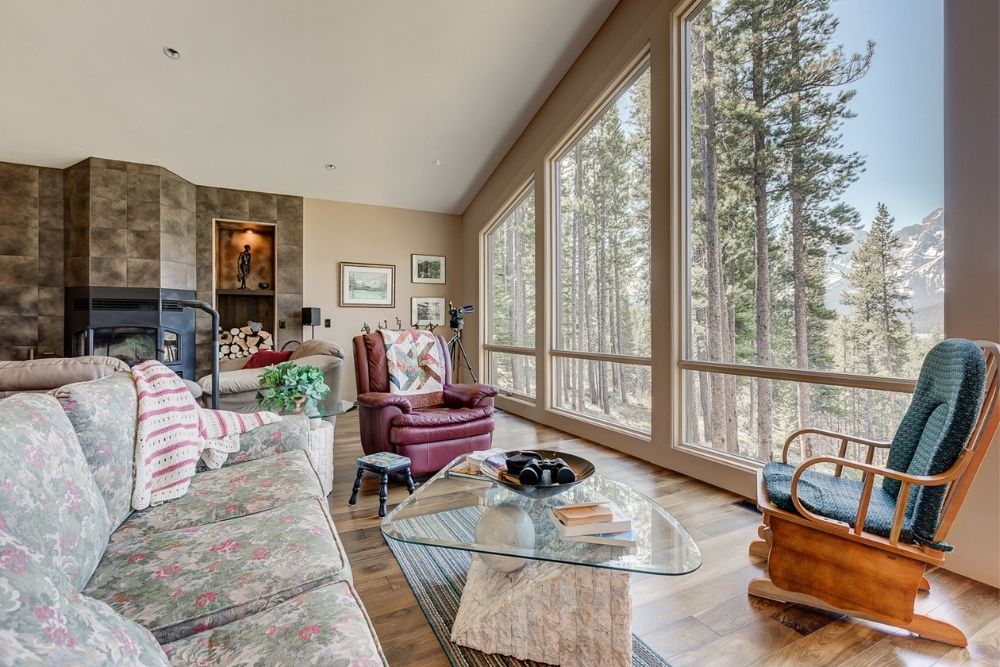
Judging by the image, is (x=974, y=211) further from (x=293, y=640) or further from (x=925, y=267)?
(x=293, y=640)

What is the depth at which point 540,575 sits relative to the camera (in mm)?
1393

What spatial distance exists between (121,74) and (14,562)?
189 inches

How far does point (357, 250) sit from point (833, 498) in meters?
6.02

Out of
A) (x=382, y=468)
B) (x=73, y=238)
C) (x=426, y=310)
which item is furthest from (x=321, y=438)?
(x=73, y=238)

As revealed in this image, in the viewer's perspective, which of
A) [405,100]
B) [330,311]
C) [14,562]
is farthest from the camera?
[330,311]

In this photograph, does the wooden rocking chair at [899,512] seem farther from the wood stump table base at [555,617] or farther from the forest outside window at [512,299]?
the forest outside window at [512,299]

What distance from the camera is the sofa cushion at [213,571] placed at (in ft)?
3.33

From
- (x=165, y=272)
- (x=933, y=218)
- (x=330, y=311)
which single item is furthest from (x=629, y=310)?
(x=165, y=272)

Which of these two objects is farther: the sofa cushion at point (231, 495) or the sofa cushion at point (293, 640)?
the sofa cushion at point (231, 495)

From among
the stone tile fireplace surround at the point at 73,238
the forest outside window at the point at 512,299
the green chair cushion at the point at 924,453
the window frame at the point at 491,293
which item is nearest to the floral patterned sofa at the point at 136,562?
the green chair cushion at the point at 924,453

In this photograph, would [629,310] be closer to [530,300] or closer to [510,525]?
[530,300]

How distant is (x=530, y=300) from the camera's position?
17.1 ft

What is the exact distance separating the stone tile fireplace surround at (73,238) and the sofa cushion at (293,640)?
5.51 m

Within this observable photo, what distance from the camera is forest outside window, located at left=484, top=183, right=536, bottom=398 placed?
206 inches
